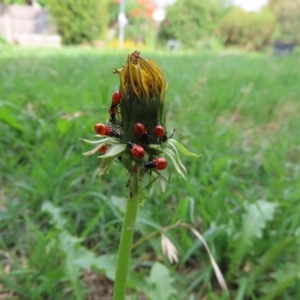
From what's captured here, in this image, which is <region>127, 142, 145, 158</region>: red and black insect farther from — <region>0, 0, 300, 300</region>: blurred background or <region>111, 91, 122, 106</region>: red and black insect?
<region>0, 0, 300, 300</region>: blurred background

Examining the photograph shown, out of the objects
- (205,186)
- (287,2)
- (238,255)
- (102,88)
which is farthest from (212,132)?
(287,2)

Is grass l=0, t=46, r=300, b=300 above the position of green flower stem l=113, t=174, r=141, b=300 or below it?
below

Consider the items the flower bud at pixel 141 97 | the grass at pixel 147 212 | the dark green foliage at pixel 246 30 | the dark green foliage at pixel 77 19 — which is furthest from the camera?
the dark green foliage at pixel 246 30

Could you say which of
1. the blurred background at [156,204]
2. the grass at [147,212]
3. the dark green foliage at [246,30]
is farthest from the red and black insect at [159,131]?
the dark green foliage at [246,30]

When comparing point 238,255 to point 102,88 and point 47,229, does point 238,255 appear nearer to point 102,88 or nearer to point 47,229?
point 47,229

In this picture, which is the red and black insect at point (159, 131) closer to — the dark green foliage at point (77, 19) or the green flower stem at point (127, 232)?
the green flower stem at point (127, 232)

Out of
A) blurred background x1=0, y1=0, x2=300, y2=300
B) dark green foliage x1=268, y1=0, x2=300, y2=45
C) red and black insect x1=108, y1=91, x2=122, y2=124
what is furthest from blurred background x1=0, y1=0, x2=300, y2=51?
red and black insect x1=108, y1=91, x2=122, y2=124
